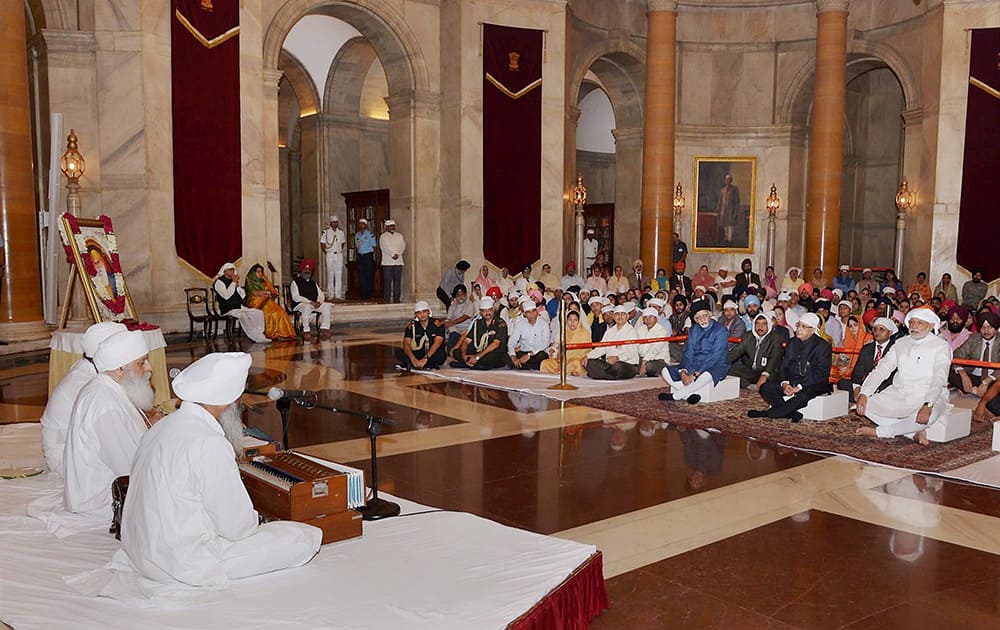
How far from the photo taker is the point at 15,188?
11484mm

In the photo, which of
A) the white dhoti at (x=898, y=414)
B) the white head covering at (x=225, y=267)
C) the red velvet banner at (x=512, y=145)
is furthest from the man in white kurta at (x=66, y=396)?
the red velvet banner at (x=512, y=145)

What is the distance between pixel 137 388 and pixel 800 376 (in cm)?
628

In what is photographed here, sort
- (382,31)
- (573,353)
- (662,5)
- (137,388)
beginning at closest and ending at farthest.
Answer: (137,388) → (573,353) → (382,31) → (662,5)

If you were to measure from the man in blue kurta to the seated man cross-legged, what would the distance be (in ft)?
11.1

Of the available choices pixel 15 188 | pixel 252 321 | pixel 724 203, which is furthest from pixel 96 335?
pixel 724 203

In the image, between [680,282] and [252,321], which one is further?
[680,282]

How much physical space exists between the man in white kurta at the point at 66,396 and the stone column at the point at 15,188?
698 cm

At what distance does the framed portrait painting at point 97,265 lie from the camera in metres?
9.09

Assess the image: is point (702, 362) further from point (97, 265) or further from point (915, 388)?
point (97, 265)

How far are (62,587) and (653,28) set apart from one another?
18.1 metres

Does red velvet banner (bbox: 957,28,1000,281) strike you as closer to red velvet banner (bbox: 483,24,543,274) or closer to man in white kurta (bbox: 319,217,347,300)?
red velvet banner (bbox: 483,24,543,274)

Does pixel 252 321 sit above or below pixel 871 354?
below

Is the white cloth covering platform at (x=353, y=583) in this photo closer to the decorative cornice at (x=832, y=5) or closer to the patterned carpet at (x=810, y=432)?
the patterned carpet at (x=810, y=432)

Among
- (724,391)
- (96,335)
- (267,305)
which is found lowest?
(724,391)
